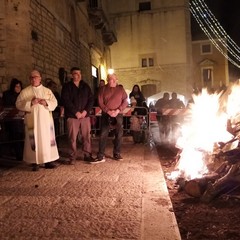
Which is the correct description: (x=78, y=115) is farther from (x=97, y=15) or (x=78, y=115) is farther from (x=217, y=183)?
(x=97, y=15)

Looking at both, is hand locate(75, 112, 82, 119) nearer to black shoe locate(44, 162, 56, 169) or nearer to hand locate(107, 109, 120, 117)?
hand locate(107, 109, 120, 117)

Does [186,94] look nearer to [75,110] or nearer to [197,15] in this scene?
[197,15]

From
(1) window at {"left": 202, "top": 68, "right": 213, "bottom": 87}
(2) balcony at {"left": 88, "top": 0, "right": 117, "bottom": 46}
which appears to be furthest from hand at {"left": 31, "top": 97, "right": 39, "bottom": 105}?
(1) window at {"left": 202, "top": 68, "right": 213, "bottom": 87}

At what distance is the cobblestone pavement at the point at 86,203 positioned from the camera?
367cm

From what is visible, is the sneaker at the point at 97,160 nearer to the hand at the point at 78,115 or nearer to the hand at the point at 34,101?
the hand at the point at 78,115

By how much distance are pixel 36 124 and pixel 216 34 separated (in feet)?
126

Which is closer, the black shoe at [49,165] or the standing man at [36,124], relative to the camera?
the standing man at [36,124]

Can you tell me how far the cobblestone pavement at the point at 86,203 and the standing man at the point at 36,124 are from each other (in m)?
0.30

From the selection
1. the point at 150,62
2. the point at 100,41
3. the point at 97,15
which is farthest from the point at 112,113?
the point at 150,62

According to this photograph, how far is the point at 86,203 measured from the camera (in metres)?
4.62

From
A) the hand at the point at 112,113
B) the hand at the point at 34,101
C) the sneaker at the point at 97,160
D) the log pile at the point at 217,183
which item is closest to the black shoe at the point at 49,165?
the sneaker at the point at 97,160

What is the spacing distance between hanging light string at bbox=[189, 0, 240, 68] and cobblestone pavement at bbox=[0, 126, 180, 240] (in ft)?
94.6

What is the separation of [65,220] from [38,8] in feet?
34.4

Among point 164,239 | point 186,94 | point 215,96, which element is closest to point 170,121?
point 215,96
